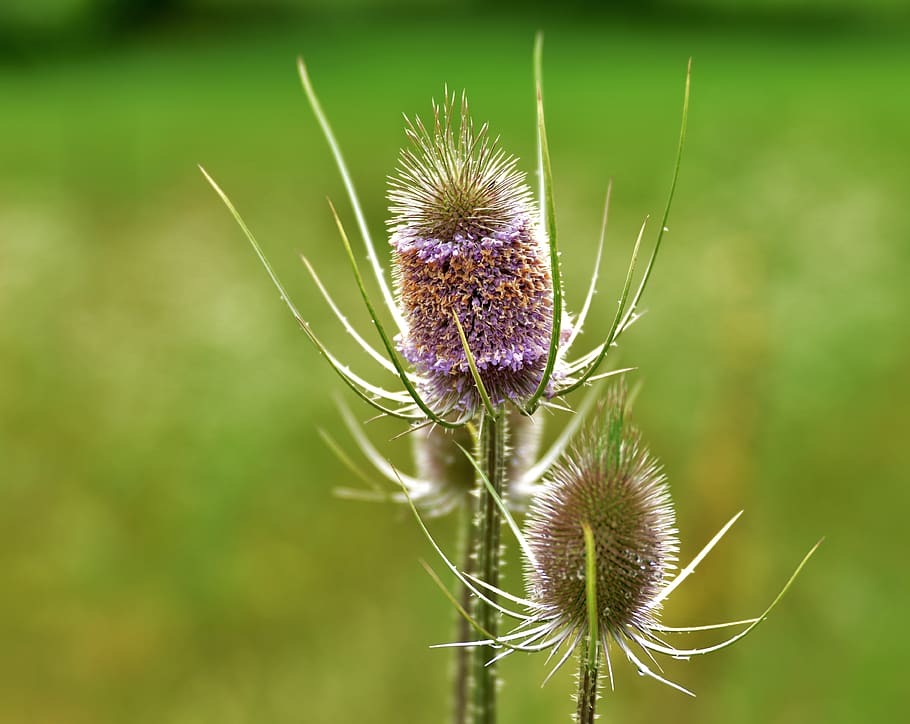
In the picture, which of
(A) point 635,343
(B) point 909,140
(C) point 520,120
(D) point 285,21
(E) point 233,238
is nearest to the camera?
(A) point 635,343

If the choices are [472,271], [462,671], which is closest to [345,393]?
[462,671]

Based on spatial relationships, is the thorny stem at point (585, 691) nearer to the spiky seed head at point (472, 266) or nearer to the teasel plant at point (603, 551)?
the teasel plant at point (603, 551)

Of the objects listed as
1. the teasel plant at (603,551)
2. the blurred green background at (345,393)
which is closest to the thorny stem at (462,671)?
the blurred green background at (345,393)

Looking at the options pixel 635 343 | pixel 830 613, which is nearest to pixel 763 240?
pixel 635 343

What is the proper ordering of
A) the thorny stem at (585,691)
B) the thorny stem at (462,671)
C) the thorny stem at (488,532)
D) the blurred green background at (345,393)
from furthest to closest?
1. the blurred green background at (345,393)
2. the thorny stem at (462,671)
3. the thorny stem at (488,532)
4. the thorny stem at (585,691)

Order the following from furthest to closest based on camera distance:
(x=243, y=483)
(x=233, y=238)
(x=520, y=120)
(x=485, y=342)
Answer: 1. (x=520, y=120)
2. (x=233, y=238)
3. (x=243, y=483)
4. (x=485, y=342)

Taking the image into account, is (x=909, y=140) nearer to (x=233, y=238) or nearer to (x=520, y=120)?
(x=520, y=120)

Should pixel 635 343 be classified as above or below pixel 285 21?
below
